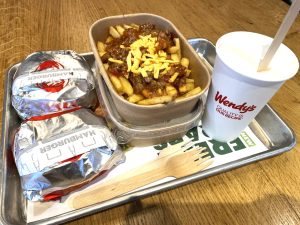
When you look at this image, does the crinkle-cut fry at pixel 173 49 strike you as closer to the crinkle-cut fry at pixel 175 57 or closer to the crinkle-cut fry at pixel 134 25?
the crinkle-cut fry at pixel 175 57

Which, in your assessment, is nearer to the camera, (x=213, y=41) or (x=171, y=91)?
(x=171, y=91)

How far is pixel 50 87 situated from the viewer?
2.26 ft

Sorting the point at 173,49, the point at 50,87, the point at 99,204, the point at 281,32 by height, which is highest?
the point at 281,32

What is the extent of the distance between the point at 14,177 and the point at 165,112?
40 cm

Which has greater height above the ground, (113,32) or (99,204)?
(113,32)

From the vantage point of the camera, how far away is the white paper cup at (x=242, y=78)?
0.56 m

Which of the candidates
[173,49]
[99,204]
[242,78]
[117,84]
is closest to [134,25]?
[173,49]

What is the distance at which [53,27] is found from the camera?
1067 millimetres

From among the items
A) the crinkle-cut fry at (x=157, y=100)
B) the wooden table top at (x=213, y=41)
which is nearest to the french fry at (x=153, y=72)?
the crinkle-cut fry at (x=157, y=100)

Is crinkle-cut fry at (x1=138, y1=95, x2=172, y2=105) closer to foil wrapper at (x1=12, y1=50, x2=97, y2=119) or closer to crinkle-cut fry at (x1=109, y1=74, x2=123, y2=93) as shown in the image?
crinkle-cut fry at (x1=109, y1=74, x2=123, y2=93)

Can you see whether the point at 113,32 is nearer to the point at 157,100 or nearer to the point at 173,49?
the point at 173,49

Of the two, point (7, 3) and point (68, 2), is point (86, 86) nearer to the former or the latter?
point (68, 2)

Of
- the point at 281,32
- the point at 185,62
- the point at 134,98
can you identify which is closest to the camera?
the point at 281,32

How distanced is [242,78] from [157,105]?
0.20 metres
